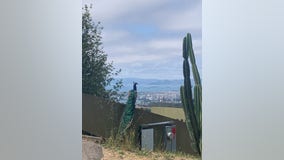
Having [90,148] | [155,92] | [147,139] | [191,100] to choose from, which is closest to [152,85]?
[155,92]

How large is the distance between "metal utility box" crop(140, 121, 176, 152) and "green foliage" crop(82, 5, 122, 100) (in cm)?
43

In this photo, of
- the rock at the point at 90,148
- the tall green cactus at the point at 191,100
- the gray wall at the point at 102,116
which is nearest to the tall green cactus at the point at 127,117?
the gray wall at the point at 102,116

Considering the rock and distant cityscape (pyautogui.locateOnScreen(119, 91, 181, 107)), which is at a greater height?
Answer: distant cityscape (pyautogui.locateOnScreen(119, 91, 181, 107))

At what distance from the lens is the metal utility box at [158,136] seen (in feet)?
9.92

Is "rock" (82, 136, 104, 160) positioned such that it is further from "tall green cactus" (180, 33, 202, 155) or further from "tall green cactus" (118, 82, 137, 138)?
"tall green cactus" (180, 33, 202, 155)

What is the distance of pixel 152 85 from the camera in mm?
3016

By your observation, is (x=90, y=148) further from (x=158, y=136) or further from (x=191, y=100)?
(x=191, y=100)

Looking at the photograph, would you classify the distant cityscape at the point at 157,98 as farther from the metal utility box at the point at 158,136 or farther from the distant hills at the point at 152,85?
the metal utility box at the point at 158,136

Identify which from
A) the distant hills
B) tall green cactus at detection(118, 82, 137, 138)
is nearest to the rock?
tall green cactus at detection(118, 82, 137, 138)

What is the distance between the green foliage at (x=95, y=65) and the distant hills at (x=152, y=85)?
0.32 feet

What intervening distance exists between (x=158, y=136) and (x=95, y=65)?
0.88 meters

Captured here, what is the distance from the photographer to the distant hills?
2.98 metres
